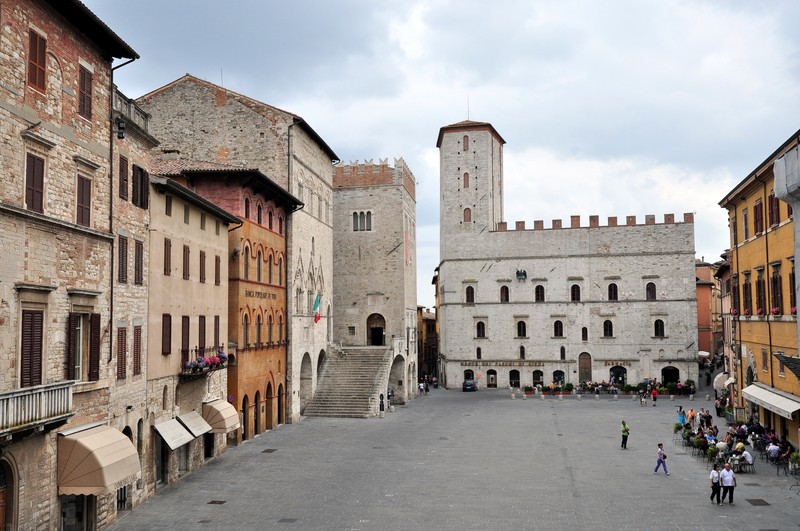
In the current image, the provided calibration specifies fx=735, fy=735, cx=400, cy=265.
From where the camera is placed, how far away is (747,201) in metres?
32.3

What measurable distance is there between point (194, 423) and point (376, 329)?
28.9 m

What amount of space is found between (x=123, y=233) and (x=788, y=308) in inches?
902

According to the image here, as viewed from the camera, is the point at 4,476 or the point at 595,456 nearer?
the point at 4,476

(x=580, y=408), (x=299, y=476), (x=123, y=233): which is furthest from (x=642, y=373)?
(x=123, y=233)

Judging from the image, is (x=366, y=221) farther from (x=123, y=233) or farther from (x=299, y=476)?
(x=123, y=233)

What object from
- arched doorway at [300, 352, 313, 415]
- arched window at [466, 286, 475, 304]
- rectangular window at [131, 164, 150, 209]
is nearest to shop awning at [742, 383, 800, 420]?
rectangular window at [131, 164, 150, 209]

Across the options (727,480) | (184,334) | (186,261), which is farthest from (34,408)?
(727,480)

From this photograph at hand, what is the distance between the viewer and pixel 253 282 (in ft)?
111

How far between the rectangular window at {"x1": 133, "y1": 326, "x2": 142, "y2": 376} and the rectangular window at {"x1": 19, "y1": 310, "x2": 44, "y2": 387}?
5.31 meters

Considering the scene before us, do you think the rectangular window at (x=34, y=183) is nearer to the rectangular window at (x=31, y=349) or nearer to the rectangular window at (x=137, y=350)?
the rectangular window at (x=31, y=349)

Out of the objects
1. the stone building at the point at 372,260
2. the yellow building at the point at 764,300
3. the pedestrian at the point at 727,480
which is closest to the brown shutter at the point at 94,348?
the pedestrian at the point at 727,480

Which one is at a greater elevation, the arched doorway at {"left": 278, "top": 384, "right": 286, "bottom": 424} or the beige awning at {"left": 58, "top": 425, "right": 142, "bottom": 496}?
the beige awning at {"left": 58, "top": 425, "right": 142, "bottom": 496}

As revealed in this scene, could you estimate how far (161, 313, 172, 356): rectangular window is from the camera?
77.5ft

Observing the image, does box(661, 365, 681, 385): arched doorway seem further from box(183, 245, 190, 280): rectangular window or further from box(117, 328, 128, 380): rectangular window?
box(117, 328, 128, 380): rectangular window
